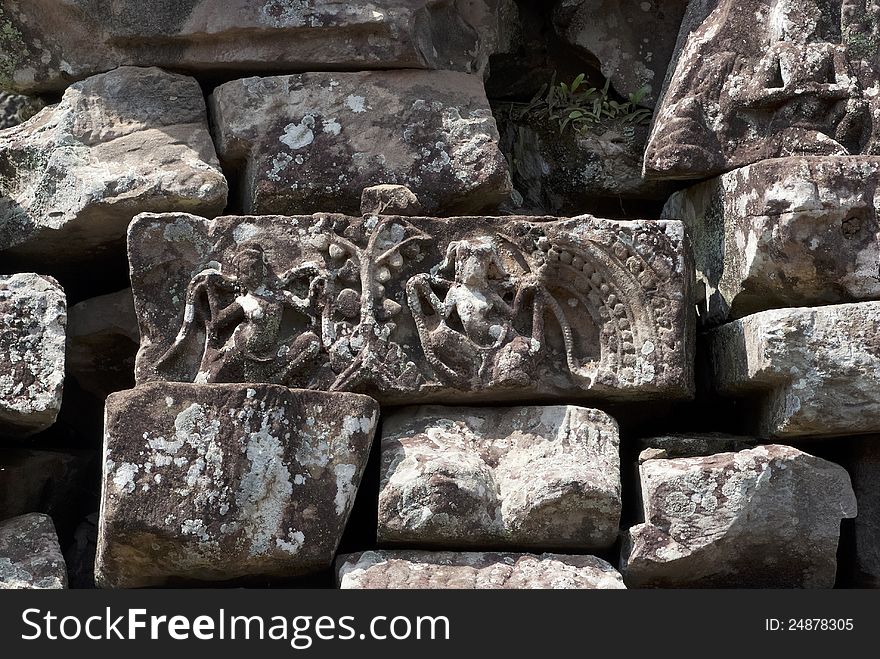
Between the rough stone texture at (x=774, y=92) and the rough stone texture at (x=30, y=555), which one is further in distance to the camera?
the rough stone texture at (x=774, y=92)

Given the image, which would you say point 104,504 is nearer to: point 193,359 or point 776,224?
point 193,359

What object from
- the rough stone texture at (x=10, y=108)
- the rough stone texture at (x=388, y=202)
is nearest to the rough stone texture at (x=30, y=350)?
the rough stone texture at (x=388, y=202)

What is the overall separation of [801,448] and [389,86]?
1820 mm

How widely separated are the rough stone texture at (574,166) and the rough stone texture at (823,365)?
1.04 meters

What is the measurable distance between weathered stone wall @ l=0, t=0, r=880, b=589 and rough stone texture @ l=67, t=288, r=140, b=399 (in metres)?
0.01

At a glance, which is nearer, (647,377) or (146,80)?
(647,377)

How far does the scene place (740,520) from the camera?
3.83 meters

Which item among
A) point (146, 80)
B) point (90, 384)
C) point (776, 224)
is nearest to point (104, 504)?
point (90, 384)

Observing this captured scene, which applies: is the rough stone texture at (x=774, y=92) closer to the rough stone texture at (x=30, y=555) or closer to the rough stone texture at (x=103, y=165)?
the rough stone texture at (x=103, y=165)

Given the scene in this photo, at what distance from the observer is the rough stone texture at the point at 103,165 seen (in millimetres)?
4246

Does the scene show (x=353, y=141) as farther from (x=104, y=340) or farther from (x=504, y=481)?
(x=504, y=481)

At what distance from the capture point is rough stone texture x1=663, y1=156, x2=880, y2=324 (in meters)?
4.09

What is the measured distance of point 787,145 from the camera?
4332 mm

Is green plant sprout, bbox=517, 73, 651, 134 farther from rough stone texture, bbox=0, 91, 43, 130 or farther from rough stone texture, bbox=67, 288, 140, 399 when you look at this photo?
rough stone texture, bbox=0, 91, 43, 130
